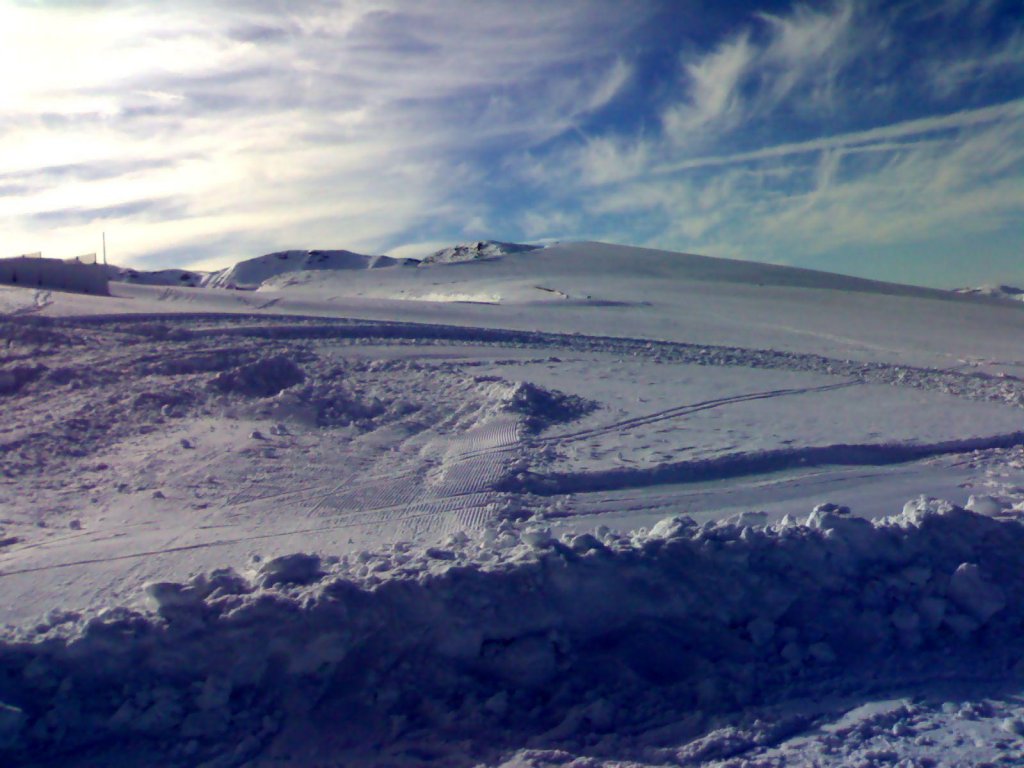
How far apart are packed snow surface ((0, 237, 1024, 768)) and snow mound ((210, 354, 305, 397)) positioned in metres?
0.04

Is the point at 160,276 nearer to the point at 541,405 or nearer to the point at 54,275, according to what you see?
the point at 54,275

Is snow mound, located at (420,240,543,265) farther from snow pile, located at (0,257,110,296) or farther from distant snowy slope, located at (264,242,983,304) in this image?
snow pile, located at (0,257,110,296)

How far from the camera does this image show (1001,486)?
6.63 m

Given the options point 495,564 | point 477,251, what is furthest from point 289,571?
point 477,251

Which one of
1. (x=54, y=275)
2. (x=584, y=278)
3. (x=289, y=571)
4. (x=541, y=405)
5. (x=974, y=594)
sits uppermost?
(x=584, y=278)

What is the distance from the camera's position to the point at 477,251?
43.9 meters

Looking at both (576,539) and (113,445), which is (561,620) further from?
(113,445)

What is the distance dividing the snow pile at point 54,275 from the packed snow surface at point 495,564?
1106 centimetres

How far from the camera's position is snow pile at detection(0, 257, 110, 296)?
21.0 metres

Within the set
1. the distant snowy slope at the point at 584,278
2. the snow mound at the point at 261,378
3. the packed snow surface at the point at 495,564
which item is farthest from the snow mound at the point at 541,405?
the distant snowy slope at the point at 584,278

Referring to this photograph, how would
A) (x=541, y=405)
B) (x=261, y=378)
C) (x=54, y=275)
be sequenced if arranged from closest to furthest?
(x=541, y=405) → (x=261, y=378) → (x=54, y=275)

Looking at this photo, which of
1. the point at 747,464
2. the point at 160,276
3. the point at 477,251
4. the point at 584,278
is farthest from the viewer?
the point at 160,276

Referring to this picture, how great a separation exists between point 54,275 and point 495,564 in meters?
20.6

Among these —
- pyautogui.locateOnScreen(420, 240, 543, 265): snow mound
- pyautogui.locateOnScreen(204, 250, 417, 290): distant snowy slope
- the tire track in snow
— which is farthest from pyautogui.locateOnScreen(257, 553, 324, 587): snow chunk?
pyautogui.locateOnScreen(204, 250, 417, 290): distant snowy slope
